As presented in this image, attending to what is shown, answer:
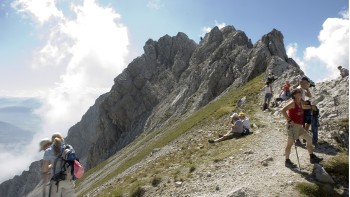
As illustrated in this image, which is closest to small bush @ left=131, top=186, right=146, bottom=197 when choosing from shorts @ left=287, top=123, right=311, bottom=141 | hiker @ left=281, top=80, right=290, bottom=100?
shorts @ left=287, top=123, right=311, bottom=141

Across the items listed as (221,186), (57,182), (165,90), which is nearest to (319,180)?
(221,186)

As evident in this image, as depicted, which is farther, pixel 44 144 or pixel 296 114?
pixel 296 114

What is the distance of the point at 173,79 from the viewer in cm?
14962

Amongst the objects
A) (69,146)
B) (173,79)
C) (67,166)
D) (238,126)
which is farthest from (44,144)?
(173,79)

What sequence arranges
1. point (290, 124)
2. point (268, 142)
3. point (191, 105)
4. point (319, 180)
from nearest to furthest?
point (319, 180)
point (290, 124)
point (268, 142)
point (191, 105)

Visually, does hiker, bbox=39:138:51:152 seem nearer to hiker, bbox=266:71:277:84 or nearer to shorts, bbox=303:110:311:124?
shorts, bbox=303:110:311:124

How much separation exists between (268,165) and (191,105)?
84.7m

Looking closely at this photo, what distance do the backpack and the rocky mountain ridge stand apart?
2911 inches

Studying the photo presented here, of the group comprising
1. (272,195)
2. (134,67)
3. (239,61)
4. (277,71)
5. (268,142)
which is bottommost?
(272,195)

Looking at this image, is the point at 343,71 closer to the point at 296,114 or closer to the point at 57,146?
the point at 296,114

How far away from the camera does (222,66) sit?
10244cm

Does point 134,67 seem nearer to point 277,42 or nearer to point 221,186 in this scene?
point 277,42

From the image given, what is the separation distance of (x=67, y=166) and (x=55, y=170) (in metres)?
0.45

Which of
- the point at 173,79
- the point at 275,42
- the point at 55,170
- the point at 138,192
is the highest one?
the point at 173,79
